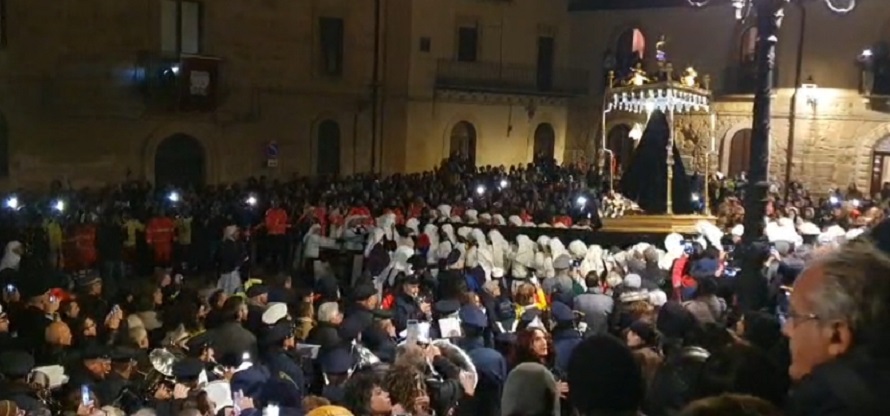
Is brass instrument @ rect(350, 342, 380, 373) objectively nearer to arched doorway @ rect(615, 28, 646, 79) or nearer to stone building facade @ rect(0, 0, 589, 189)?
stone building facade @ rect(0, 0, 589, 189)

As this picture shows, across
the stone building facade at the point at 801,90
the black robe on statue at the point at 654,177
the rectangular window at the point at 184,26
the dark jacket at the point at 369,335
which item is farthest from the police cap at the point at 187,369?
the stone building facade at the point at 801,90

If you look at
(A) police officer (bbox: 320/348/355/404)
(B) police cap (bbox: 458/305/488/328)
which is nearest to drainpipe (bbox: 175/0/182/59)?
(B) police cap (bbox: 458/305/488/328)

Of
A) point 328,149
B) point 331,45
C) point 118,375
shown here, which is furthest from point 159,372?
point 331,45

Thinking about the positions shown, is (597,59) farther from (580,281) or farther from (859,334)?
(859,334)

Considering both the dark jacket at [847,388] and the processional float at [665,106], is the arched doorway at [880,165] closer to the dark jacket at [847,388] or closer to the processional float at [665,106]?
the processional float at [665,106]

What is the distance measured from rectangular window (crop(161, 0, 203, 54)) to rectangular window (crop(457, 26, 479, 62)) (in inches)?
377

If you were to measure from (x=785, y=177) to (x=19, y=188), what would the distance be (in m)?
22.5

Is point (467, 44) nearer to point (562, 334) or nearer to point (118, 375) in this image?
point (562, 334)

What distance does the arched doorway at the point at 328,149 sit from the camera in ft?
95.8

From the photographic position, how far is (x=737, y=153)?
32.5 metres

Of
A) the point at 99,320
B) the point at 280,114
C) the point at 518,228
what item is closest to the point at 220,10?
the point at 280,114

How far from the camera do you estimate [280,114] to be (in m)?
28.1

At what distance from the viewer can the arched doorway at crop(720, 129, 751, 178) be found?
106 feet

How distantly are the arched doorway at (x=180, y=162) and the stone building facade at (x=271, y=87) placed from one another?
4cm
